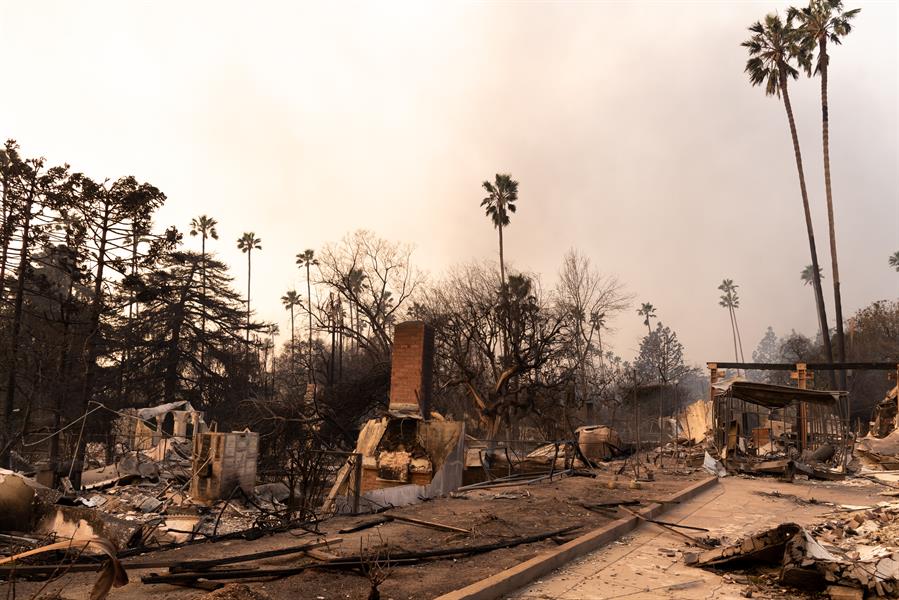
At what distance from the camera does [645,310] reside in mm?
118375

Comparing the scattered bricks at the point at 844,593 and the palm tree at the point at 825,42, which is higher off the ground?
the palm tree at the point at 825,42

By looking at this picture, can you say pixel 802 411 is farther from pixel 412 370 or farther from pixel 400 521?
pixel 400 521

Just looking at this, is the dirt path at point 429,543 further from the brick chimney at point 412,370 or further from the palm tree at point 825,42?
the palm tree at point 825,42

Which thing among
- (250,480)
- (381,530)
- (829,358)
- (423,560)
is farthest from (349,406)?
(829,358)

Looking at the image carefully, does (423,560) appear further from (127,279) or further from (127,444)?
(127,279)

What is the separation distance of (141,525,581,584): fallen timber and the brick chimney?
8.70 metres

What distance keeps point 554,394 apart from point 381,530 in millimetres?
23729

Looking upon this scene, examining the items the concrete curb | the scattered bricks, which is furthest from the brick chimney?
the scattered bricks

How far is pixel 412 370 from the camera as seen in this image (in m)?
16.9

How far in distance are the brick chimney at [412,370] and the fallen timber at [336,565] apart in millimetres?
8703

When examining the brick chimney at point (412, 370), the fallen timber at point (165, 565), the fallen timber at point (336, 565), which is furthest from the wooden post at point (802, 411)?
the fallen timber at point (165, 565)

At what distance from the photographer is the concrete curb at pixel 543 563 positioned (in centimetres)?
580

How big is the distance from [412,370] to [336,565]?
1036 cm

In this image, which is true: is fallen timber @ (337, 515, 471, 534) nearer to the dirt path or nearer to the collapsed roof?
the dirt path
